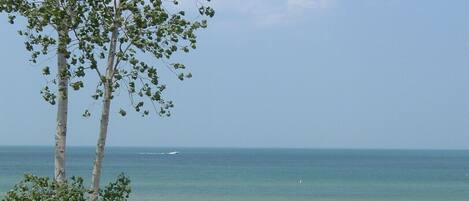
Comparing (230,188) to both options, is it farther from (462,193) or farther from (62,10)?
(62,10)

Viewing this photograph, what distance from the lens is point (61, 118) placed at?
8.57 meters

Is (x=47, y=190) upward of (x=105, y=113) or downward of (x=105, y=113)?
downward

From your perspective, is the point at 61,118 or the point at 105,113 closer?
the point at 105,113

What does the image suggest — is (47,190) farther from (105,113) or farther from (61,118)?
(105,113)

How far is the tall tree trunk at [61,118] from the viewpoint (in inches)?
333

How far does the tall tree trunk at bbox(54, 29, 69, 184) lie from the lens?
8469mm

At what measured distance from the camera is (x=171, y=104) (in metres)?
8.51

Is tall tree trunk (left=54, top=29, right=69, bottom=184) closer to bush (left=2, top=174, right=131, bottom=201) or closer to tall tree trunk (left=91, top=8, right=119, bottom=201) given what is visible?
bush (left=2, top=174, right=131, bottom=201)

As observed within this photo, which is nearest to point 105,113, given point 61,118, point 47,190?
point 61,118

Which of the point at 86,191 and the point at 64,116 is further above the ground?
the point at 64,116

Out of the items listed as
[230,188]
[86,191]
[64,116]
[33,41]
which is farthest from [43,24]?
[230,188]

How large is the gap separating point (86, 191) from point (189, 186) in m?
46.7

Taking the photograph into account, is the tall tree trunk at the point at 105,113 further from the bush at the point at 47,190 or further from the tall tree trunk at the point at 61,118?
the tall tree trunk at the point at 61,118

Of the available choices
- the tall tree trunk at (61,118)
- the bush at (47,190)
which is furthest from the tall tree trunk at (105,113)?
the tall tree trunk at (61,118)
